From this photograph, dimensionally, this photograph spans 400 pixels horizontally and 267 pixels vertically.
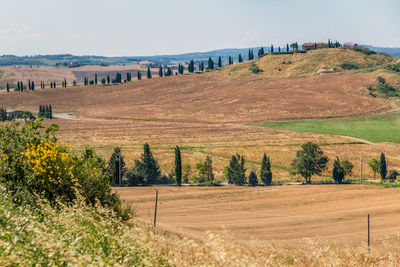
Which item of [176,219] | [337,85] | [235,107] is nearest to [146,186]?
[176,219]

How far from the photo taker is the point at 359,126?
374 ft

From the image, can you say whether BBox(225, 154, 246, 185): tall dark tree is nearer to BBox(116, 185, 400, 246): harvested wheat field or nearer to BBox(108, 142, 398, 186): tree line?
BBox(108, 142, 398, 186): tree line

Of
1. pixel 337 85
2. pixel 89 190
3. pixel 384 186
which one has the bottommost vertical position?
pixel 384 186

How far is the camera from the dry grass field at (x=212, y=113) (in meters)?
84.1

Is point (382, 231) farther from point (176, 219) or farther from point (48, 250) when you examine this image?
point (48, 250)

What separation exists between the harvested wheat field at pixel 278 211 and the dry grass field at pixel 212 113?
13.4 m

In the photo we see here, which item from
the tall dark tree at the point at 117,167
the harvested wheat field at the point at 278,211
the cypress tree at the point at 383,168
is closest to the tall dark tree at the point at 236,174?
the harvested wheat field at the point at 278,211

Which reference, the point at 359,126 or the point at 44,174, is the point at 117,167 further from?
the point at 359,126

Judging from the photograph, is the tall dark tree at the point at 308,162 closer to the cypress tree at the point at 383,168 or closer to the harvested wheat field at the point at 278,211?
the harvested wheat field at the point at 278,211

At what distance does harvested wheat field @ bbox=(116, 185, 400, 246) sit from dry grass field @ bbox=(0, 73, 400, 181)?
13391mm

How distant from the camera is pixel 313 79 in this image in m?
178

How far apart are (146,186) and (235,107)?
93.5 meters

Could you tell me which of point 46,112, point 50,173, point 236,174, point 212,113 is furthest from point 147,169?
point 46,112

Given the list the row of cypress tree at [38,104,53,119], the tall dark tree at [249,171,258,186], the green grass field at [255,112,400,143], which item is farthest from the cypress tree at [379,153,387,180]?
the row of cypress tree at [38,104,53,119]
